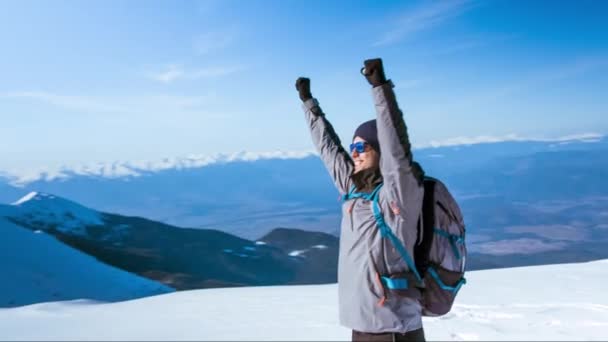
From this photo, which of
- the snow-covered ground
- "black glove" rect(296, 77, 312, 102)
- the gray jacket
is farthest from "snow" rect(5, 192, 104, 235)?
the gray jacket

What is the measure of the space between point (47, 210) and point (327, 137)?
84.2 metres

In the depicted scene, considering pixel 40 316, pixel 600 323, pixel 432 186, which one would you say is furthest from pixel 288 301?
pixel 432 186

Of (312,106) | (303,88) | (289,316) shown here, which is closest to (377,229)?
(312,106)

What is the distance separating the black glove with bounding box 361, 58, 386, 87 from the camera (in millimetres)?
2064

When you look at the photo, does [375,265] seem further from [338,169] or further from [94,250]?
[94,250]

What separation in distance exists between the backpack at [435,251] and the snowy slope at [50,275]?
556 inches

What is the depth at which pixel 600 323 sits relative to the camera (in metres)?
5.82

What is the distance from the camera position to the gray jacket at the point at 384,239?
81.4 inches

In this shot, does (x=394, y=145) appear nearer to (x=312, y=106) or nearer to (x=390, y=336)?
(x=390, y=336)

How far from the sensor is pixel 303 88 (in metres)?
3.12

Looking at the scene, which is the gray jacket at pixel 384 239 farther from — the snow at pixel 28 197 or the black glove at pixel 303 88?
the snow at pixel 28 197

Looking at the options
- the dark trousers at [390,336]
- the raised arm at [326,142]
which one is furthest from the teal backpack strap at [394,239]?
the raised arm at [326,142]

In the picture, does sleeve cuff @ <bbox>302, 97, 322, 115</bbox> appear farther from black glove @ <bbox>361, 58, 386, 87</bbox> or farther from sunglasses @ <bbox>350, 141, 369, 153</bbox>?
black glove @ <bbox>361, 58, 386, 87</bbox>

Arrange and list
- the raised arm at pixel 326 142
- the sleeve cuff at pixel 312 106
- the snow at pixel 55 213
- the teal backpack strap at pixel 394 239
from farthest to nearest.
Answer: the snow at pixel 55 213
the sleeve cuff at pixel 312 106
the raised arm at pixel 326 142
the teal backpack strap at pixel 394 239
